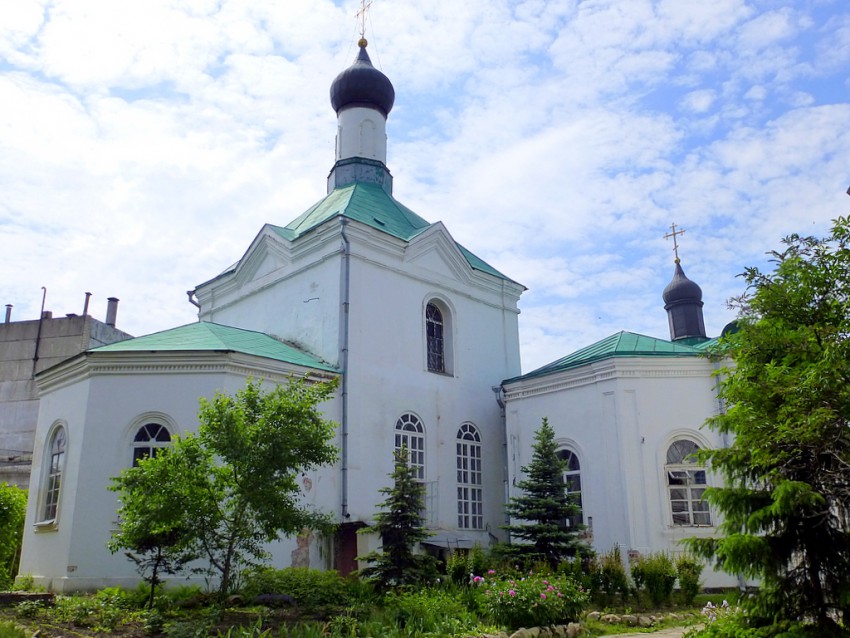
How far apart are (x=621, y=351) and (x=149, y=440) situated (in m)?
9.27

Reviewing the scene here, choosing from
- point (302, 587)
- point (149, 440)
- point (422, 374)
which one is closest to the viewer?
point (302, 587)

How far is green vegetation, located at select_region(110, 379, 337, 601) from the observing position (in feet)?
30.8

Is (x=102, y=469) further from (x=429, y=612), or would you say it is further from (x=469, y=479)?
(x=469, y=479)

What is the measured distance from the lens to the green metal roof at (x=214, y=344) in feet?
45.0

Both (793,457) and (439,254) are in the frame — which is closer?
(793,457)

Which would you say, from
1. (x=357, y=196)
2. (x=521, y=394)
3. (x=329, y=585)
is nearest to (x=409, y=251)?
(x=357, y=196)

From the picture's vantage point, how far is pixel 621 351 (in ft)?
51.5

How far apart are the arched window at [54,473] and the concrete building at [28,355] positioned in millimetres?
14259

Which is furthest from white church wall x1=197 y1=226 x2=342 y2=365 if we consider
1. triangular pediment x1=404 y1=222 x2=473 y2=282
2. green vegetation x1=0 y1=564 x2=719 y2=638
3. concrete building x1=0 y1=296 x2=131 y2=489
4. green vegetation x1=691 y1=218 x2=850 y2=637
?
concrete building x1=0 y1=296 x2=131 y2=489

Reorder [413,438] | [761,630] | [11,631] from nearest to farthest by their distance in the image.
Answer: [761,630]
[11,631]
[413,438]

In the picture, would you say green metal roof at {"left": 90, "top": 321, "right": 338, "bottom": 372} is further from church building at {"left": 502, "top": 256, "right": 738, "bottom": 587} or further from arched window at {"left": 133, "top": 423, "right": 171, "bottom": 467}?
church building at {"left": 502, "top": 256, "right": 738, "bottom": 587}

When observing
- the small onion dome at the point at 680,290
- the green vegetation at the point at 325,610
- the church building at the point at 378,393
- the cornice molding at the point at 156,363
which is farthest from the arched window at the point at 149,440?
the small onion dome at the point at 680,290

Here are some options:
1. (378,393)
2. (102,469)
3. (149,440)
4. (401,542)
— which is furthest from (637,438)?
(102,469)

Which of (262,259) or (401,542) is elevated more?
(262,259)
